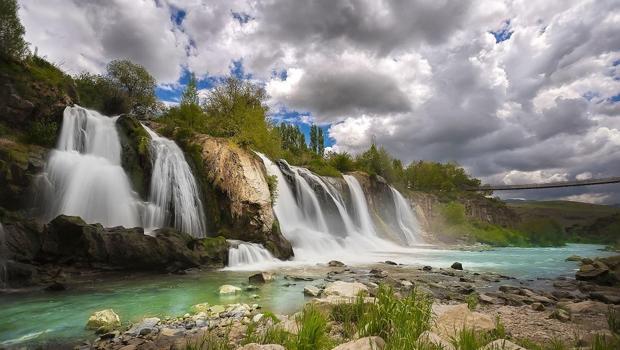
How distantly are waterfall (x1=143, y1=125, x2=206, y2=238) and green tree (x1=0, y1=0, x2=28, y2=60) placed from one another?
1225cm

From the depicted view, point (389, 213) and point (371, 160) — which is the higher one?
point (371, 160)

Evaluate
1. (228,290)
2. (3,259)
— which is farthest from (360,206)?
(3,259)

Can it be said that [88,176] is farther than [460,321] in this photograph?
Yes

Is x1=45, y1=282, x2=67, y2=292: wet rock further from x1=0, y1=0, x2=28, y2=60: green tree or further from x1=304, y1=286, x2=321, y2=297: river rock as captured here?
x1=0, y1=0, x2=28, y2=60: green tree

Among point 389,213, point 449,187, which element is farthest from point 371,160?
point 449,187

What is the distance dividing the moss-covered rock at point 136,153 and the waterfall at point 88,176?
495mm

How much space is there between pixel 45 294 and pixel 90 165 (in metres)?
11.5

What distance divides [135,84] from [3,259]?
43.1m

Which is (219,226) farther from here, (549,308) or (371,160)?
(371,160)

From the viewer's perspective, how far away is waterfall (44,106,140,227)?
20.4 m

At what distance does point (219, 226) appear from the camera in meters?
26.4

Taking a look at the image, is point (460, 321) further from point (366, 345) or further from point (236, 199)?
point (236, 199)

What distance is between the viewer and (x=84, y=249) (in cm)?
1675

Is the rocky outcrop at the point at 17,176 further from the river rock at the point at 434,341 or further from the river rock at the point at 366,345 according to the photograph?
the river rock at the point at 434,341
